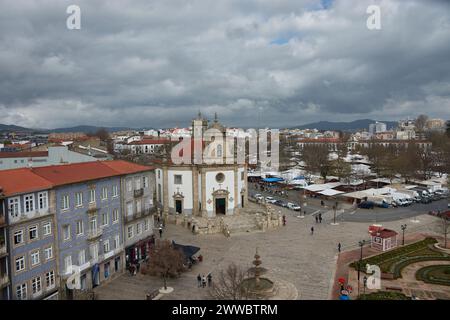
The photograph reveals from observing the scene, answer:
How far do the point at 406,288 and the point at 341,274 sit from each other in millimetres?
4266

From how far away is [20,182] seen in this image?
1980 cm

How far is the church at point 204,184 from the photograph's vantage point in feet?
143

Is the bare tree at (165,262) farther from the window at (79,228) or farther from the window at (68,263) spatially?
the window at (68,263)

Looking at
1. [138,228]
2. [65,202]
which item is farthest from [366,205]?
[65,202]

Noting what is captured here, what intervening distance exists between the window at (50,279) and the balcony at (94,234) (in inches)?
126

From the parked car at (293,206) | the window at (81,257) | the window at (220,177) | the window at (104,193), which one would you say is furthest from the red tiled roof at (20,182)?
the parked car at (293,206)

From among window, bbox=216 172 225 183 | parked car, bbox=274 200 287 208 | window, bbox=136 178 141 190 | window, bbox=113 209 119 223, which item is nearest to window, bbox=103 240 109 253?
window, bbox=113 209 119 223

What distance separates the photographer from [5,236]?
18250mm

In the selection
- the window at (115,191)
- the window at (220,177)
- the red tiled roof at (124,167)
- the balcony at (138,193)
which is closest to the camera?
the window at (115,191)

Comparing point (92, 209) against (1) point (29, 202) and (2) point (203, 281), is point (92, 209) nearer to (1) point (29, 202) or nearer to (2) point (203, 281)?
(1) point (29, 202)

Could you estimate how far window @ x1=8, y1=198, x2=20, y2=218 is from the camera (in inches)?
725
